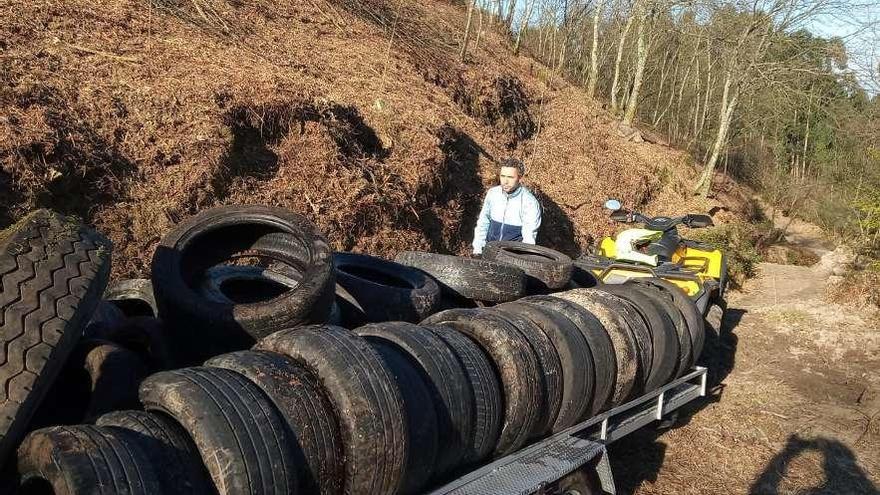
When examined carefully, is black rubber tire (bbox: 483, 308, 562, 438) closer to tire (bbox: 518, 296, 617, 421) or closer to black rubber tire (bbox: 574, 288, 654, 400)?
tire (bbox: 518, 296, 617, 421)

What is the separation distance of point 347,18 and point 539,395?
13516mm

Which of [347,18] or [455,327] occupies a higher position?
[347,18]

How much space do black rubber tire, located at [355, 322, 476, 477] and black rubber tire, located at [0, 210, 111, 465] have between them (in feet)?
4.60

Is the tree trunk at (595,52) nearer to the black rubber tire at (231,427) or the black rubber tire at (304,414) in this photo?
the black rubber tire at (304,414)

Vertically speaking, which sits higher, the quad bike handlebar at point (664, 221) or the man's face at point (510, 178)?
the man's face at point (510, 178)

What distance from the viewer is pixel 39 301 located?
10.1 feet

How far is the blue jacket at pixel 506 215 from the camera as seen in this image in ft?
26.5

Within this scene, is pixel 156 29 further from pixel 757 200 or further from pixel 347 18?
pixel 757 200

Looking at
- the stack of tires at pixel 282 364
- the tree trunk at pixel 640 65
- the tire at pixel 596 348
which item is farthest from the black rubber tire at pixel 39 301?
the tree trunk at pixel 640 65

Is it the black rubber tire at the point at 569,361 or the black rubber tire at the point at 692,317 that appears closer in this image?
the black rubber tire at the point at 569,361

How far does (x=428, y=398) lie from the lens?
3432 millimetres

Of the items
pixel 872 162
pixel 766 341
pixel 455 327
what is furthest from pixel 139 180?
pixel 872 162

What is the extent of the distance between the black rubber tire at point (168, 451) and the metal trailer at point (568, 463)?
1.20 meters

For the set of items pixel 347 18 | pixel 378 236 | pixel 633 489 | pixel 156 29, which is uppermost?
pixel 347 18
